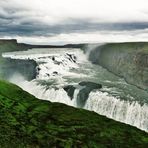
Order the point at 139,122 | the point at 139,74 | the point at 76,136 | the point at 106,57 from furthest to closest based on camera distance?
the point at 106,57
the point at 139,74
the point at 139,122
the point at 76,136

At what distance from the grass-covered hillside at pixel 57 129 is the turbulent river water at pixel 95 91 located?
6881mm

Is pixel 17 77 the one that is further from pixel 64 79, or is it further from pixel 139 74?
pixel 139 74

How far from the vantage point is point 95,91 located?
102125 mm

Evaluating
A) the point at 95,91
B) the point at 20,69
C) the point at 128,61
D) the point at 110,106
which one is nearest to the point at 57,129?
the point at 110,106

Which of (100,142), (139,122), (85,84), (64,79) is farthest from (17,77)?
(100,142)

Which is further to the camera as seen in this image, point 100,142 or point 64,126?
point 64,126

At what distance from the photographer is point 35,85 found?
392ft

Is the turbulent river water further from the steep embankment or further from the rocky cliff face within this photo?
the steep embankment

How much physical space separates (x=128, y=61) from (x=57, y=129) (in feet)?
235

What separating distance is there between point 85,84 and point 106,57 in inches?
2556

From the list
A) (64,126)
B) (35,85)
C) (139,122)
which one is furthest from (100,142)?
(35,85)

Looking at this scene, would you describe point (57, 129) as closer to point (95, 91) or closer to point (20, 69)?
point (95, 91)

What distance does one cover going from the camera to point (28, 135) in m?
72.9

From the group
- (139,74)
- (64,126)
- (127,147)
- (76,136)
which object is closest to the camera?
(127,147)
